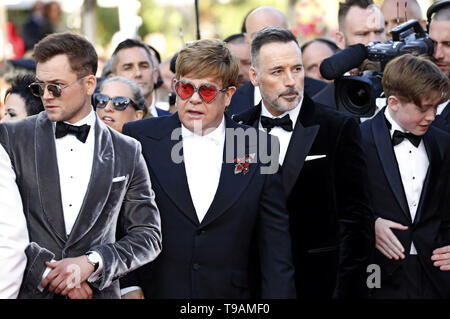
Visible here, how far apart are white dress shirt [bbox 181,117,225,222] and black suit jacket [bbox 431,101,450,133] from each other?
5.73 ft

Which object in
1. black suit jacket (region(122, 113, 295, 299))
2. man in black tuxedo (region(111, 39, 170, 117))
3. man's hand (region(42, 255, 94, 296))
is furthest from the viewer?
man in black tuxedo (region(111, 39, 170, 117))

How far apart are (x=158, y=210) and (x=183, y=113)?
535mm

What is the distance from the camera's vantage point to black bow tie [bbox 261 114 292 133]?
4855mm

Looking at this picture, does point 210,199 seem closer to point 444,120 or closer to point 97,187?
point 97,187

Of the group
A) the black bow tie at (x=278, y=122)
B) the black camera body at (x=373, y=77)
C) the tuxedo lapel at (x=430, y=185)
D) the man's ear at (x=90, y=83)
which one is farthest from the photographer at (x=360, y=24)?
the man's ear at (x=90, y=83)

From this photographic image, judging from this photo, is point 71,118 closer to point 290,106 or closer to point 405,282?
point 290,106

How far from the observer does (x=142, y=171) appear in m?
4.20

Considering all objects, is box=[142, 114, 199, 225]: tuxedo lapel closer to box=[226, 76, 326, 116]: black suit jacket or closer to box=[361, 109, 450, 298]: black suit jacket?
box=[361, 109, 450, 298]: black suit jacket

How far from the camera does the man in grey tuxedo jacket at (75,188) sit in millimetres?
3859

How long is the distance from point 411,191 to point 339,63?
98 cm

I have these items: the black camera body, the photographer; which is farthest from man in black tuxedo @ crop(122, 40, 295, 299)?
the photographer

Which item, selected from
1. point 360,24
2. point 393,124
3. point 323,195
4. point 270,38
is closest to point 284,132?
point 323,195

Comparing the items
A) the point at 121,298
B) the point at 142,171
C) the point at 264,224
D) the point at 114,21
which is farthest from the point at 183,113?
the point at 114,21

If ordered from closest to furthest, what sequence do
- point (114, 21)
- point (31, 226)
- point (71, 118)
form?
point (31, 226)
point (71, 118)
point (114, 21)
